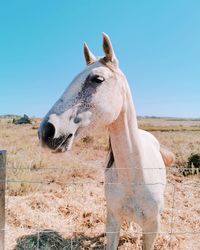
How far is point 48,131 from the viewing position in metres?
1.77

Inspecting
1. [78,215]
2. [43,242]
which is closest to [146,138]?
[43,242]

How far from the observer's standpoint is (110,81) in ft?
6.95

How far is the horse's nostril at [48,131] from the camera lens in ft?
5.79

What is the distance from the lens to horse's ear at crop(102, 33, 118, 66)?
2.01 metres

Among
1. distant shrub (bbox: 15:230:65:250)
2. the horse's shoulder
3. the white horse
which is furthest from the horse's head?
distant shrub (bbox: 15:230:65:250)

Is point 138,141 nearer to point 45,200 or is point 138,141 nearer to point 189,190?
point 45,200

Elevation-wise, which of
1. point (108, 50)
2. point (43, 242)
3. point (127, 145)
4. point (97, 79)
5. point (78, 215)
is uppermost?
point (108, 50)

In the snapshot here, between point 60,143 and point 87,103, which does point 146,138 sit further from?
point 60,143

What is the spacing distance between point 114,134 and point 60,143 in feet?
2.04

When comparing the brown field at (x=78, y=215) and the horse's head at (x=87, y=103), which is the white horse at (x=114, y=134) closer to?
the horse's head at (x=87, y=103)

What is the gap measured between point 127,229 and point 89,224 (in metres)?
0.57

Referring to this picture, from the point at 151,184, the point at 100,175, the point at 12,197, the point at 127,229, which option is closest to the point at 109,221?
the point at 151,184

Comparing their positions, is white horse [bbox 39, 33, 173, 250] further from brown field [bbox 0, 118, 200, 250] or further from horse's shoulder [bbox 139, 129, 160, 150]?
brown field [bbox 0, 118, 200, 250]

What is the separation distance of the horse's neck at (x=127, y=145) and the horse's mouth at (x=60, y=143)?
517 mm
